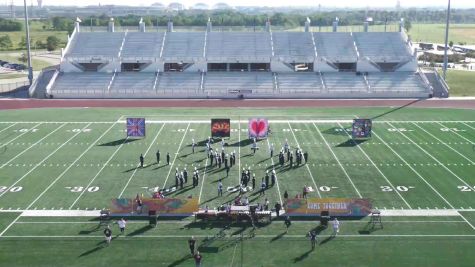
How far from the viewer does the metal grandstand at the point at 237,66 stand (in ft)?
174

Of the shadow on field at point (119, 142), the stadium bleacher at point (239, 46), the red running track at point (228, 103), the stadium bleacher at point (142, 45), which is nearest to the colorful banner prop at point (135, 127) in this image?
the shadow on field at point (119, 142)

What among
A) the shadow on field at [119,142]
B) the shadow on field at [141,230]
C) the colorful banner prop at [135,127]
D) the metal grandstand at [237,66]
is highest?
the metal grandstand at [237,66]

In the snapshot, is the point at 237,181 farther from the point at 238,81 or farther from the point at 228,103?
the point at 238,81

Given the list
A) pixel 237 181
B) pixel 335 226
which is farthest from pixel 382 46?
pixel 335 226

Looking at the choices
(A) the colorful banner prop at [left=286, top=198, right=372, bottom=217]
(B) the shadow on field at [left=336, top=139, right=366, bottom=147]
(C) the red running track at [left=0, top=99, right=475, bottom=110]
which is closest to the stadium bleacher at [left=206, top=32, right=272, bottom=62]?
(C) the red running track at [left=0, top=99, right=475, bottom=110]

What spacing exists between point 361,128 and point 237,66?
2470 cm

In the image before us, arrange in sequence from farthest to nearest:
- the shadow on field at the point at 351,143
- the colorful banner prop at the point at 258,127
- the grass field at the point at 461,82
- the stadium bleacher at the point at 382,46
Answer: the stadium bleacher at the point at 382,46
the grass field at the point at 461,82
the colorful banner prop at the point at 258,127
the shadow on field at the point at 351,143

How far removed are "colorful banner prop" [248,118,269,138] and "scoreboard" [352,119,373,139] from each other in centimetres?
553

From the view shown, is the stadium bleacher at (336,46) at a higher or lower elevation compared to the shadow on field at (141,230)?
higher

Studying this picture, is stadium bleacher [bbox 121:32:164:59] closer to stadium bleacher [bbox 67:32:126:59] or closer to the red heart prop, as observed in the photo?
stadium bleacher [bbox 67:32:126:59]

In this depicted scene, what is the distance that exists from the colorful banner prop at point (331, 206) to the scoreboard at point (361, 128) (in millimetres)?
12984

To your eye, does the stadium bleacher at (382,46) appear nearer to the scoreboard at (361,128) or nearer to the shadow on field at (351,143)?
the scoreboard at (361,128)

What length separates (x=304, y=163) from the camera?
30500 millimetres

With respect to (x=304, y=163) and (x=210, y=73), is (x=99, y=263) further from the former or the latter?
(x=210, y=73)
